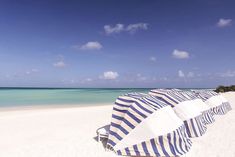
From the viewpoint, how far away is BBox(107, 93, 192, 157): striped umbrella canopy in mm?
4797

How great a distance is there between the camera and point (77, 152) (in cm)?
515

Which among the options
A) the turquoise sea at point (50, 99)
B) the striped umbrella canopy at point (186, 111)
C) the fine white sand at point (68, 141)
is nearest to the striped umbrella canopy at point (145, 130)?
the fine white sand at point (68, 141)

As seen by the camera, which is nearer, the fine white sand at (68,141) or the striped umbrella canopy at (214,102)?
the fine white sand at (68,141)

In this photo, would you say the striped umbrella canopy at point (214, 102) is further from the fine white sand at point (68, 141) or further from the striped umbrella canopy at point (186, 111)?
the striped umbrella canopy at point (186, 111)

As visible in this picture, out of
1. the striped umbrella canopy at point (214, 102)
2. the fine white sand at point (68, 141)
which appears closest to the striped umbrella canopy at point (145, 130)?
the fine white sand at point (68, 141)

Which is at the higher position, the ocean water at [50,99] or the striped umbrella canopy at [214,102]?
the striped umbrella canopy at [214,102]

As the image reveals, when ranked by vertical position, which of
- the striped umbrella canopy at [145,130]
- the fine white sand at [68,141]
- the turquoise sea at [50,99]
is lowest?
the turquoise sea at [50,99]

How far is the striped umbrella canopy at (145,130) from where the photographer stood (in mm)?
4797

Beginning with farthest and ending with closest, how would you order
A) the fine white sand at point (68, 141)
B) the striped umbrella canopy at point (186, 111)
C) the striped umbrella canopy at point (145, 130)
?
the striped umbrella canopy at point (186, 111) → the fine white sand at point (68, 141) → the striped umbrella canopy at point (145, 130)

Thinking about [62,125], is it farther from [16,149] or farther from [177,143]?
[177,143]

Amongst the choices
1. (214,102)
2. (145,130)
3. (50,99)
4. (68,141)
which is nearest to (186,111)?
(145,130)

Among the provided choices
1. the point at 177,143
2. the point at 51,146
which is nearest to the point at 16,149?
the point at 51,146

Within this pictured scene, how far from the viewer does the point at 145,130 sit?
16.1 ft

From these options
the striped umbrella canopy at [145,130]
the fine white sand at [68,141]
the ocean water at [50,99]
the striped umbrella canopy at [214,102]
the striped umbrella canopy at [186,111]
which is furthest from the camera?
the ocean water at [50,99]
